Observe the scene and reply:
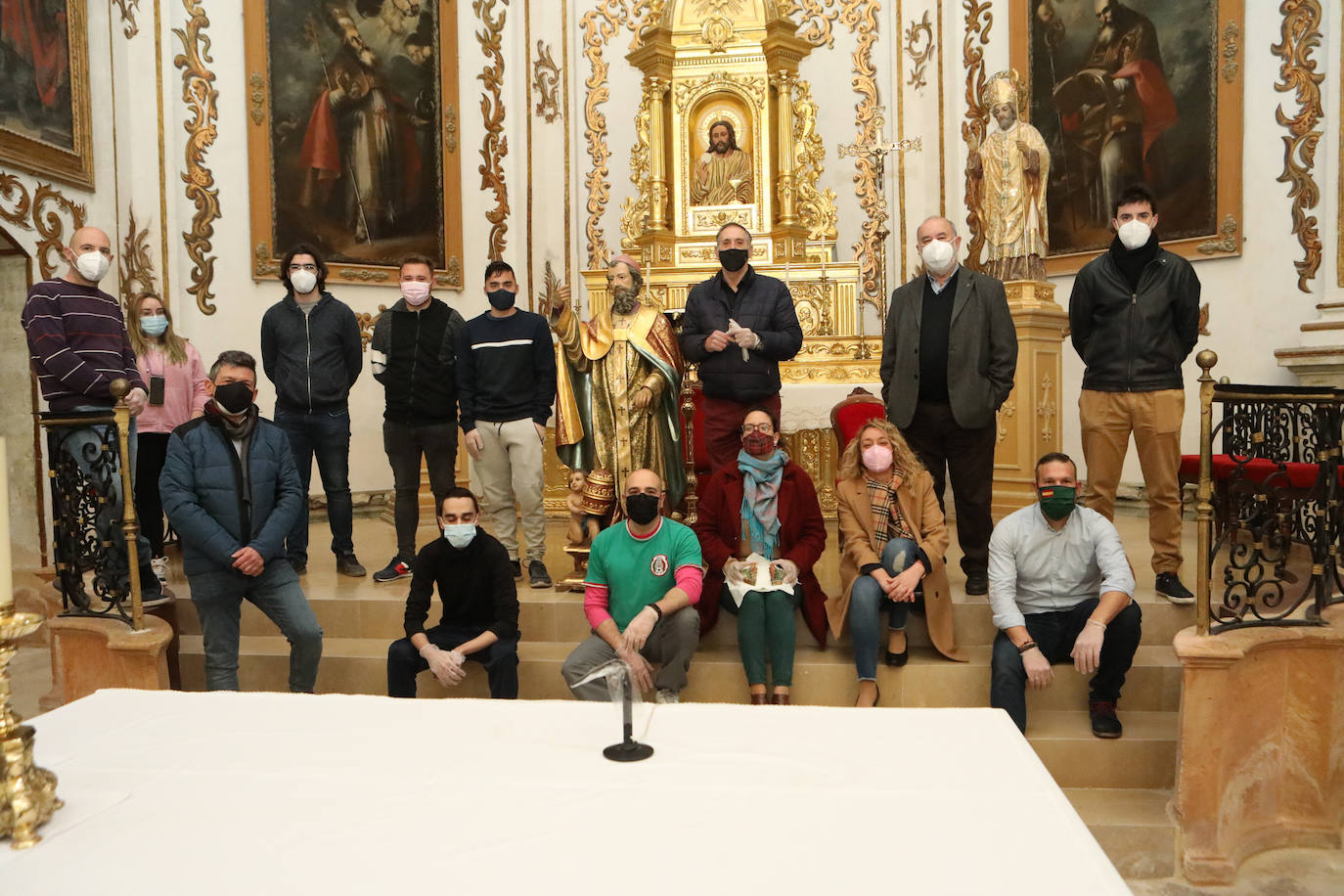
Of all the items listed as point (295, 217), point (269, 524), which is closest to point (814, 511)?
point (269, 524)

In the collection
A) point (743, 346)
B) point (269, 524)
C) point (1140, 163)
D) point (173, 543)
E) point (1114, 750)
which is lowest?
point (1114, 750)

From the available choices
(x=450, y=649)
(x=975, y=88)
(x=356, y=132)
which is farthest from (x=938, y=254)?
(x=356, y=132)

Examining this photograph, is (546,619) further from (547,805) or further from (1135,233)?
(547,805)

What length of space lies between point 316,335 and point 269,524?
1.63 meters

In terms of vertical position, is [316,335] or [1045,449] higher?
[316,335]

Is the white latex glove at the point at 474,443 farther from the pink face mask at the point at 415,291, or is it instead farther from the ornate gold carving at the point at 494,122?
the ornate gold carving at the point at 494,122

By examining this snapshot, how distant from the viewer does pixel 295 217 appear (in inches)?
374

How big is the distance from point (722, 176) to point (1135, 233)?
5.25m

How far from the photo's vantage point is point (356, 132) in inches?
387

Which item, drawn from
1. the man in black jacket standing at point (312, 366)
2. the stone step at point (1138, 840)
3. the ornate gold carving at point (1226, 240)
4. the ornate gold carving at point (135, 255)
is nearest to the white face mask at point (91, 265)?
the man in black jacket standing at point (312, 366)

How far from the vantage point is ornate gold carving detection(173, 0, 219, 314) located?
895 cm

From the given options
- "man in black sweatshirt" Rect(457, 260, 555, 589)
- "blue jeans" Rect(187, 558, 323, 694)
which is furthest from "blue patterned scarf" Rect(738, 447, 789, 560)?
"blue jeans" Rect(187, 558, 323, 694)

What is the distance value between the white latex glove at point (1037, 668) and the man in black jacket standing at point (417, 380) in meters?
3.29

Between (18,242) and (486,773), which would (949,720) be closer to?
(486,773)
